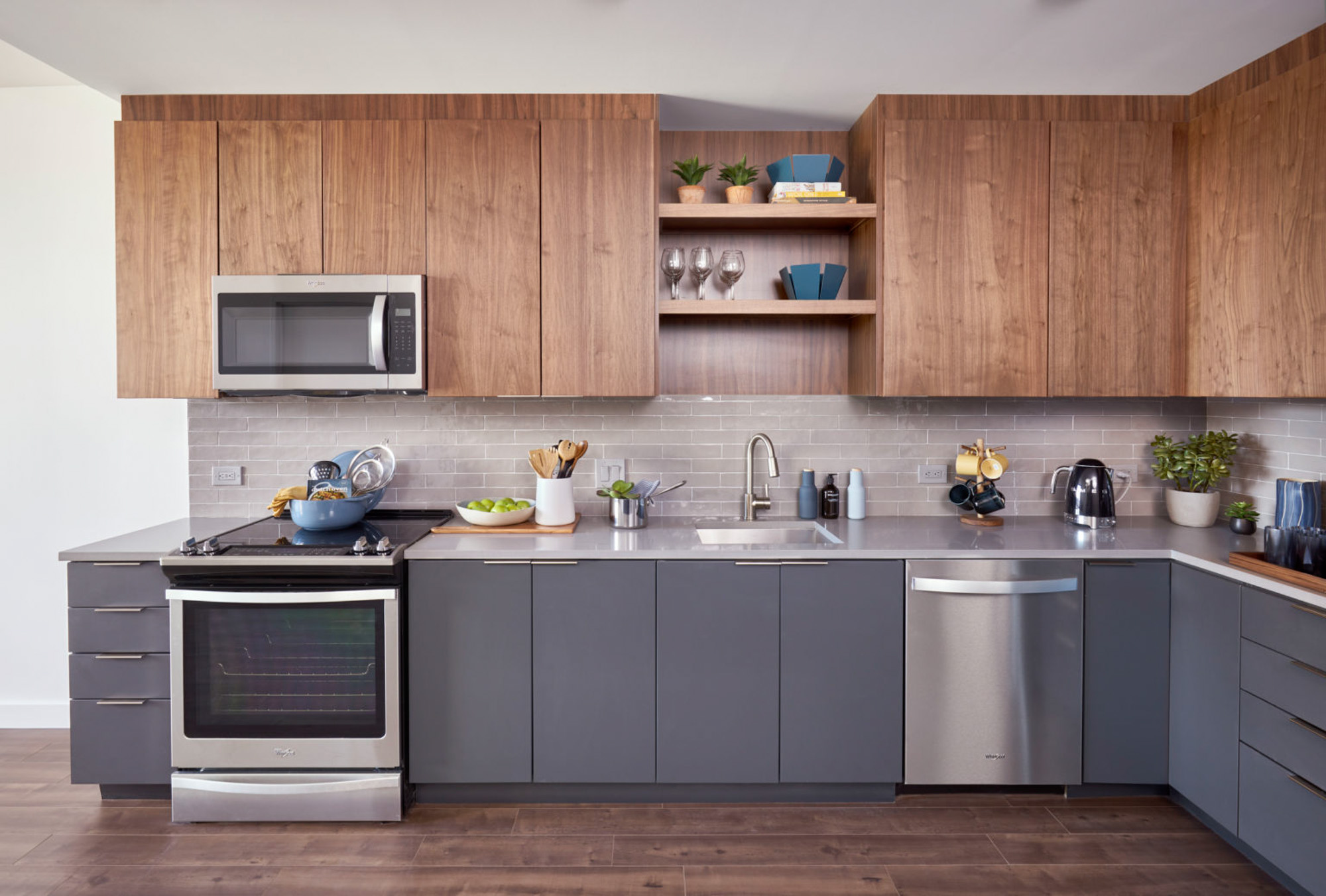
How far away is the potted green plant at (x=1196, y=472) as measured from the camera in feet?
9.98

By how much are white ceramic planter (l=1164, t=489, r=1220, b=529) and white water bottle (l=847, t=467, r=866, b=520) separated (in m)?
1.18

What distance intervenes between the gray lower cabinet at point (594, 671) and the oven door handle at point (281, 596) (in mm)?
504

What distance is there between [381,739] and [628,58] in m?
2.32

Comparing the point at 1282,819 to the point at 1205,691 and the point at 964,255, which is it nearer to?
the point at 1205,691

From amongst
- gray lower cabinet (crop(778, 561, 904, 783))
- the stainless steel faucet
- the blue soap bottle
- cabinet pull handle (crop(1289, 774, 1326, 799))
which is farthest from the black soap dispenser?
cabinet pull handle (crop(1289, 774, 1326, 799))

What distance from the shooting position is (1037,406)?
10.8 feet

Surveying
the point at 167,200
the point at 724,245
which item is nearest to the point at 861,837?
the point at 724,245

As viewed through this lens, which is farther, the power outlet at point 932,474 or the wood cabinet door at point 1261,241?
the power outlet at point 932,474

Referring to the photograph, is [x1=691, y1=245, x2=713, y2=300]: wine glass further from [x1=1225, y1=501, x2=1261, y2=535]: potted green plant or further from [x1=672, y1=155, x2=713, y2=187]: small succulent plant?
[x1=1225, y1=501, x2=1261, y2=535]: potted green plant

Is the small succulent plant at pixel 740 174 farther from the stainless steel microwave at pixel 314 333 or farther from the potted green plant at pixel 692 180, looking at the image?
the stainless steel microwave at pixel 314 333

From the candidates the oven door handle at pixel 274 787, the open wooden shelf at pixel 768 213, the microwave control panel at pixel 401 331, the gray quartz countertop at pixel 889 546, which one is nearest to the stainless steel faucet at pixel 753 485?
the gray quartz countertop at pixel 889 546

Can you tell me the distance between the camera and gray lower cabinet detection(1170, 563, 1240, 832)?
91.9 inches

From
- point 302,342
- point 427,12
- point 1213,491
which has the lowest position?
point 1213,491

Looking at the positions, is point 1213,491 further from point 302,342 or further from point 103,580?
point 103,580
